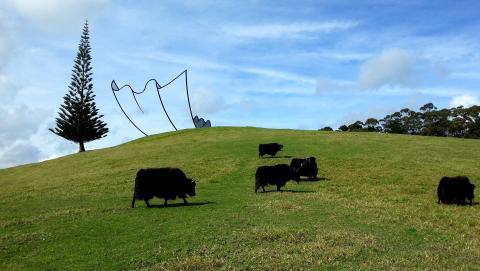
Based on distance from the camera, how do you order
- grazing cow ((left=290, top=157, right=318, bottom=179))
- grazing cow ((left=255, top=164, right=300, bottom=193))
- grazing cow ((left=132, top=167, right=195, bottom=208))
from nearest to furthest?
grazing cow ((left=132, top=167, right=195, bottom=208)), grazing cow ((left=255, top=164, right=300, bottom=193)), grazing cow ((left=290, top=157, right=318, bottom=179))

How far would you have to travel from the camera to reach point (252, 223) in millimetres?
14242

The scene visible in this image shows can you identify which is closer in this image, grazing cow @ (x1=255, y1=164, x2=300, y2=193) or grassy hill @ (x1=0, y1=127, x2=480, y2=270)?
grassy hill @ (x1=0, y1=127, x2=480, y2=270)

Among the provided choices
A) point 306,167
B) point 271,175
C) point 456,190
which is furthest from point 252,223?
point 306,167

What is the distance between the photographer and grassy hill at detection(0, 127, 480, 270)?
10.9m

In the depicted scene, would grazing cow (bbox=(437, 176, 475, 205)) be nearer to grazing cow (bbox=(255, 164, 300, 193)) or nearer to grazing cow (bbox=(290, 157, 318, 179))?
grazing cow (bbox=(255, 164, 300, 193))

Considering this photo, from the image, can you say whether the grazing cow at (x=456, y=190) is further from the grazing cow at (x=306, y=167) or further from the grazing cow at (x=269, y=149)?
the grazing cow at (x=269, y=149)

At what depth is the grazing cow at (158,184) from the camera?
58.4 feet

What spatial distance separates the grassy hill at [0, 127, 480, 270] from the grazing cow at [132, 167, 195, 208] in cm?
48

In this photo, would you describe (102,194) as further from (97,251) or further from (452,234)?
(452,234)

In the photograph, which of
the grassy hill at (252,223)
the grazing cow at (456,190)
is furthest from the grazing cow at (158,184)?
the grazing cow at (456,190)

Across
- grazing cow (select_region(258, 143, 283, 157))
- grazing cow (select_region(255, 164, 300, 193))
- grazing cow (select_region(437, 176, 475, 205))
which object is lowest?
grazing cow (select_region(437, 176, 475, 205))

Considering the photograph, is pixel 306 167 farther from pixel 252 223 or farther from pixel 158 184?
pixel 252 223

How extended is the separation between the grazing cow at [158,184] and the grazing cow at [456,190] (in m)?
9.65

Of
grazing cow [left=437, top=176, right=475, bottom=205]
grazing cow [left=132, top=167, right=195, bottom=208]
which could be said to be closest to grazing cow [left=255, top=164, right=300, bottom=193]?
grazing cow [left=132, top=167, right=195, bottom=208]
